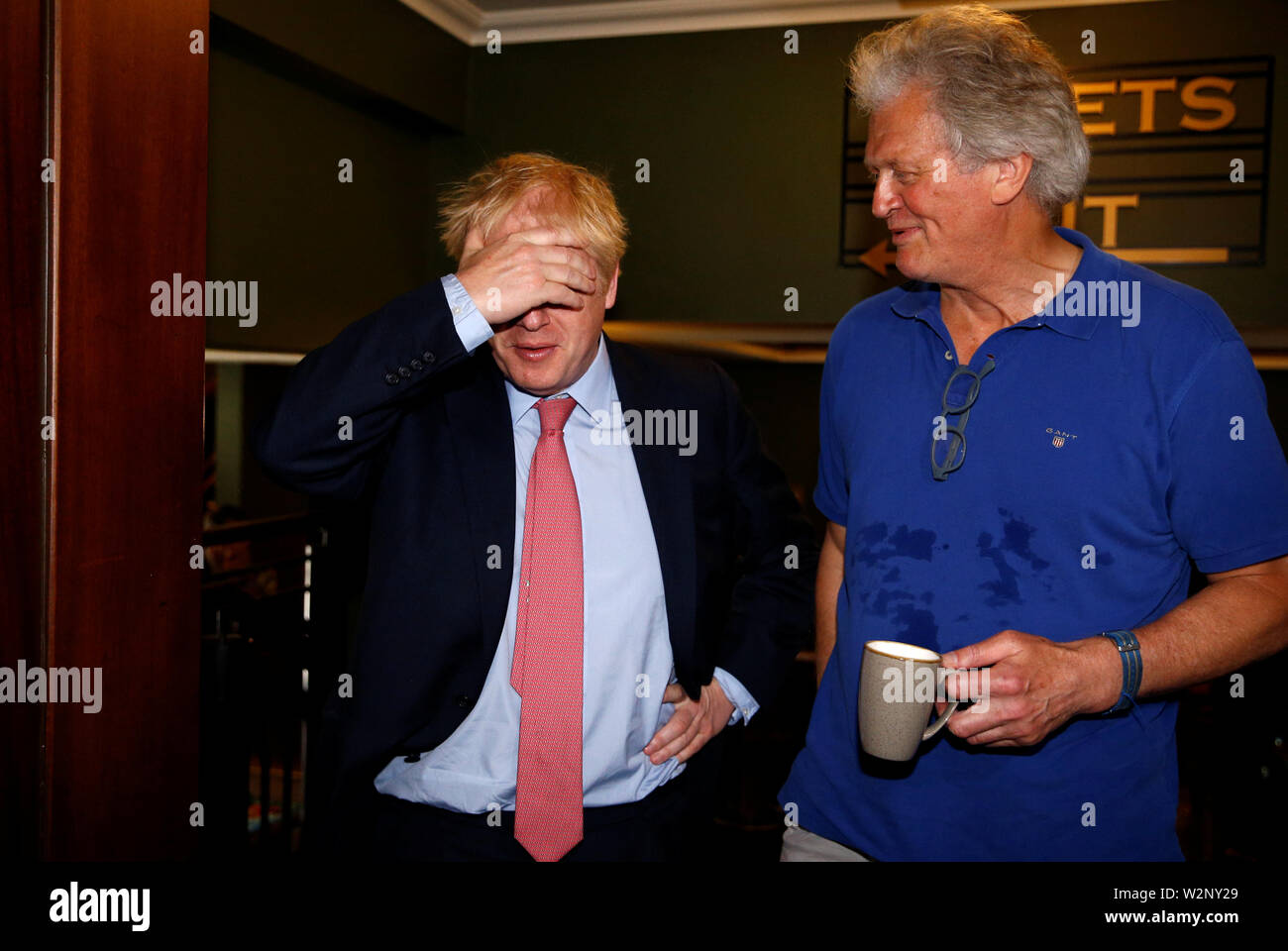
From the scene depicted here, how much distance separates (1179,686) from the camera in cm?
134

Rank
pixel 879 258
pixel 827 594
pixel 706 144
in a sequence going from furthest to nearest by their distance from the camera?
pixel 706 144
pixel 879 258
pixel 827 594

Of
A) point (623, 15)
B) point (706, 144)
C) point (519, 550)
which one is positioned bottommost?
point (519, 550)

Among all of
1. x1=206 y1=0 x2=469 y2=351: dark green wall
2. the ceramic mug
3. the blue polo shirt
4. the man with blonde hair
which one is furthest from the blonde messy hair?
x1=206 y1=0 x2=469 y2=351: dark green wall

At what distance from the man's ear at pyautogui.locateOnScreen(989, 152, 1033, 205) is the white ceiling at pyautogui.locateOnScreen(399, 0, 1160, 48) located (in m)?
2.82

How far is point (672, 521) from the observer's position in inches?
64.9

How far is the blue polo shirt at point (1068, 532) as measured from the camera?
53.1 inches

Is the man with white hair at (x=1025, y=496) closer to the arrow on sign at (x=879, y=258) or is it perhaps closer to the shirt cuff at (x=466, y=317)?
the shirt cuff at (x=466, y=317)

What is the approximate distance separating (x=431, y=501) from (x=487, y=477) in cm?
9

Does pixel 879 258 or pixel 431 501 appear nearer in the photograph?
pixel 431 501

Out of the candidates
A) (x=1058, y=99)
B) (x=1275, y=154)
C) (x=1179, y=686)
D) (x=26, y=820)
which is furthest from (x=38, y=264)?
(x=1275, y=154)

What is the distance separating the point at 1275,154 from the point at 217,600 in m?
3.91
